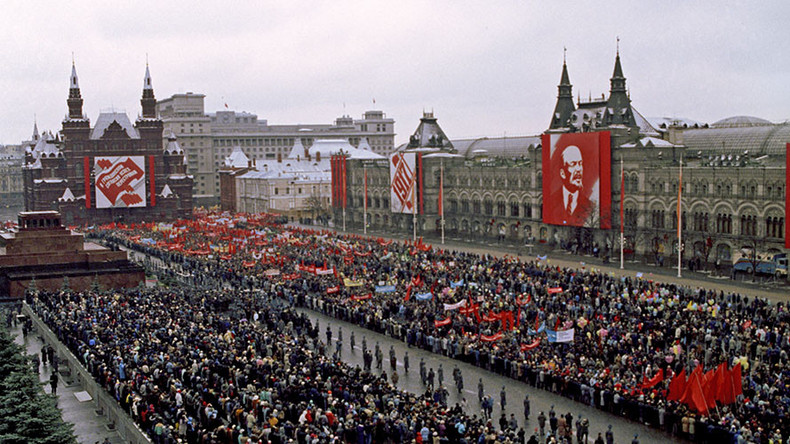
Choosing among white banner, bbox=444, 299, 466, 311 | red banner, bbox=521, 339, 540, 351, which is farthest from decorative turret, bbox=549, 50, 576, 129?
red banner, bbox=521, 339, 540, 351

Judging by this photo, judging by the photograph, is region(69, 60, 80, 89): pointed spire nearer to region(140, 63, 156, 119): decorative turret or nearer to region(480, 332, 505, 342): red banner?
region(140, 63, 156, 119): decorative turret

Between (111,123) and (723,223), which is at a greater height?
(111,123)

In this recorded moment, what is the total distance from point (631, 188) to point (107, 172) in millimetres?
71050

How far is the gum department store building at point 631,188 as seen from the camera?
57.6 meters

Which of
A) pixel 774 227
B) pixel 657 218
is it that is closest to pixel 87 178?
pixel 657 218

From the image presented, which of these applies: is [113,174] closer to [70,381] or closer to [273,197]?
[273,197]

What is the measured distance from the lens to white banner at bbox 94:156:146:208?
109m

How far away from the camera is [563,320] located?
3803 centimetres

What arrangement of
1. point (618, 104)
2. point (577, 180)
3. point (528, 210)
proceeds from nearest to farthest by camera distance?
point (577, 180) → point (618, 104) → point (528, 210)

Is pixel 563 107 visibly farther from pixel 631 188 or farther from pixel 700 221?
pixel 700 221

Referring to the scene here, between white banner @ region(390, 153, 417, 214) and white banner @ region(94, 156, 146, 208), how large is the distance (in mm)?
39129

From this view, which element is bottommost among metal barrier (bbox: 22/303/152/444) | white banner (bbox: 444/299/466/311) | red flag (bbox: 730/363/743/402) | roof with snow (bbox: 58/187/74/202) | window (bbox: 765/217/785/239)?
metal barrier (bbox: 22/303/152/444)

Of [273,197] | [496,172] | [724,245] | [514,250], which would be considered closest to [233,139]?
[273,197]

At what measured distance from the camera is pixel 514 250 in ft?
234
